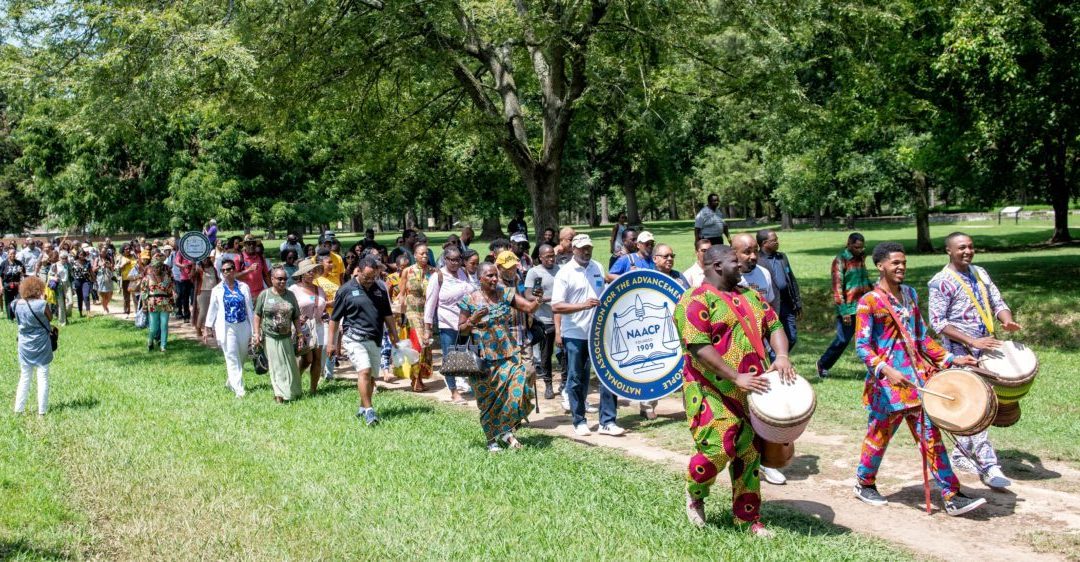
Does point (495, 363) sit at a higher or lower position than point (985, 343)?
lower

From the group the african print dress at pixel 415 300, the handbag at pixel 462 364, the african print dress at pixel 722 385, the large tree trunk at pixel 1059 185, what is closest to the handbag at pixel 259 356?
the african print dress at pixel 415 300

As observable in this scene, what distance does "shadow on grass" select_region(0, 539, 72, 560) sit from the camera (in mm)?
5691

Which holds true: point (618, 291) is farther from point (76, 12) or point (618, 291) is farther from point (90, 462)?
point (76, 12)

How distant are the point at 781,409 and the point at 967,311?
253 cm

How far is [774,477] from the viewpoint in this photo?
280 inches

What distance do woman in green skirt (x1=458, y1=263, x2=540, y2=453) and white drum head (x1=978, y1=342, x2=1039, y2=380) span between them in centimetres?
385

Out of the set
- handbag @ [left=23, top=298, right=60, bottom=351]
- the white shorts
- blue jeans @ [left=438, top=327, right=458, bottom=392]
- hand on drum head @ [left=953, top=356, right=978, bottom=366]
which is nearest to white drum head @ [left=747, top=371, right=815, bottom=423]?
hand on drum head @ [left=953, top=356, right=978, bottom=366]

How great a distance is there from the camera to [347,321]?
9688mm

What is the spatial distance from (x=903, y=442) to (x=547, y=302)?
13.8 feet

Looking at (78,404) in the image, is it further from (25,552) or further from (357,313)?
(25,552)

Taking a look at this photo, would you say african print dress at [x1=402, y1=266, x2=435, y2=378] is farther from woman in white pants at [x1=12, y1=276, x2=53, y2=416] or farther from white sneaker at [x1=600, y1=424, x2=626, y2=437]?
woman in white pants at [x1=12, y1=276, x2=53, y2=416]

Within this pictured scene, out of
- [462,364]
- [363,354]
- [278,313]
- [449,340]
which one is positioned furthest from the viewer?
[449,340]

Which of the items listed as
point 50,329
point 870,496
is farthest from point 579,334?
point 50,329

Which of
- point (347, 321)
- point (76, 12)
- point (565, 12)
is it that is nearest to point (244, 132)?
point (76, 12)
